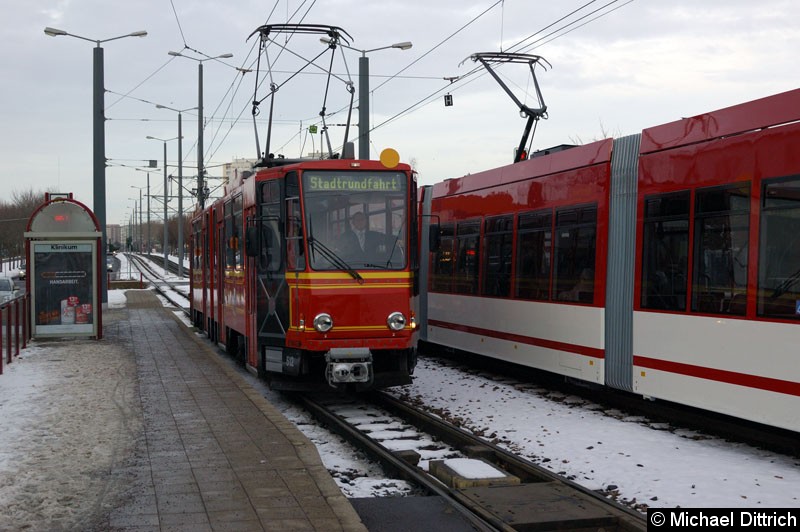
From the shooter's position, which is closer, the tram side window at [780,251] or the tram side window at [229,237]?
the tram side window at [780,251]

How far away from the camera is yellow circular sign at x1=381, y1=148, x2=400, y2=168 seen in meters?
11.2

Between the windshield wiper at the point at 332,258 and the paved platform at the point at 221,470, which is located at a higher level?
the windshield wiper at the point at 332,258

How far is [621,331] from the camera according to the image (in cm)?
→ 1038

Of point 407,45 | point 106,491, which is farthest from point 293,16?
point 106,491

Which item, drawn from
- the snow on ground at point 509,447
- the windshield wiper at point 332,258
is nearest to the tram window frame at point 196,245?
the snow on ground at point 509,447

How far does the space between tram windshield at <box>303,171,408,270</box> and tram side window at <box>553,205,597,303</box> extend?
84.4 inches

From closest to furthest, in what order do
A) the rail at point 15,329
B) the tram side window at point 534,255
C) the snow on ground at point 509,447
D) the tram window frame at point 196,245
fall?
the snow on ground at point 509,447 < the tram side window at point 534,255 < the rail at point 15,329 < the tram window frame at point 196,245

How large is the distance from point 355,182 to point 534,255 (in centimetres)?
300

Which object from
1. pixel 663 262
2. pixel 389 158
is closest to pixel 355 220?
pixel 389 158

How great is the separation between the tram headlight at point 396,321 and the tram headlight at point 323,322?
73cm

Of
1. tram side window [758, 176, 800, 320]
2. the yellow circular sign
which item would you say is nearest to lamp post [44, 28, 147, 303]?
the yellow circular sign

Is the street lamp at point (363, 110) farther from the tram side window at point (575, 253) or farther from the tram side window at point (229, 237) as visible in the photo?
the tram side window at point (575, 253)

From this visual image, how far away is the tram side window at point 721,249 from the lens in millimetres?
8469

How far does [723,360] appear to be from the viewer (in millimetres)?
8602
